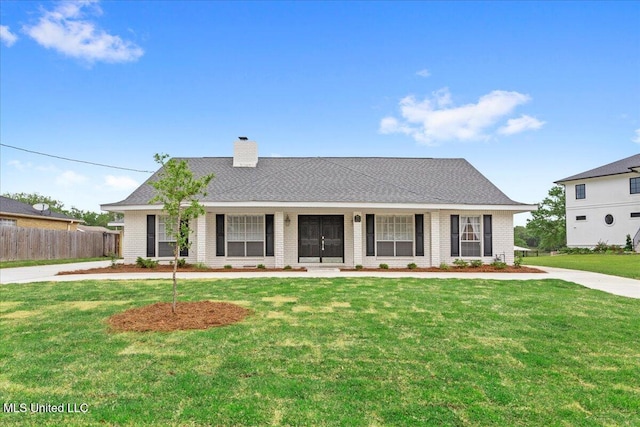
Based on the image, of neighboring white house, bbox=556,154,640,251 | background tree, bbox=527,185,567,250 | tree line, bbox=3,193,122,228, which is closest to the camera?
neighboring white house, bbox=556,154,640,251

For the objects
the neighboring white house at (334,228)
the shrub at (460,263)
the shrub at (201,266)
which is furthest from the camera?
the neighboring white house at (334,228)

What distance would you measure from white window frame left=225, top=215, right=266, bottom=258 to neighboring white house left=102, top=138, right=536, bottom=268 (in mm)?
39

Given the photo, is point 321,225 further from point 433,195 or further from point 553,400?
point 553,400

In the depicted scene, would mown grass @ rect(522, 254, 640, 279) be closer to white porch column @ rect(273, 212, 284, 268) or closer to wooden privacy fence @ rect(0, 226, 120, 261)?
white porch column @ rect(273, 212, 284, 268)

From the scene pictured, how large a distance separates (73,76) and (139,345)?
18041 mm

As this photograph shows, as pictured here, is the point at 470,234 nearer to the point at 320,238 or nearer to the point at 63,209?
the point at 320,238

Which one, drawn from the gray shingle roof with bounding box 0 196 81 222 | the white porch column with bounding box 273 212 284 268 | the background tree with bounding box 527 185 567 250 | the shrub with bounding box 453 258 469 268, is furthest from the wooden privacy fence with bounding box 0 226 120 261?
the background tree with bounding box 527 185 567 250

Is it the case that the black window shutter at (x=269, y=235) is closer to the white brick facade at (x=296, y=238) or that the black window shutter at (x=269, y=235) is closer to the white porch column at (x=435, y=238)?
the white brick facade at (x=296, y=238)

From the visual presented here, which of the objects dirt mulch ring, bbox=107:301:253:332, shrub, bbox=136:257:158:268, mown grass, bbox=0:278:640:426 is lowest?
mown grass, bbox=0:278:640:426

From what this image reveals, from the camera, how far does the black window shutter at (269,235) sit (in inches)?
584

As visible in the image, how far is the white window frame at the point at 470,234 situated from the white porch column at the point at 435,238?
3.75 ft

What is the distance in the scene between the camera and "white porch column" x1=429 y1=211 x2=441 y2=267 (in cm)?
1458

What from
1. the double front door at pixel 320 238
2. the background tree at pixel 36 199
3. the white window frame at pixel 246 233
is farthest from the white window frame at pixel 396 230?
the background tree at pixel 36 199

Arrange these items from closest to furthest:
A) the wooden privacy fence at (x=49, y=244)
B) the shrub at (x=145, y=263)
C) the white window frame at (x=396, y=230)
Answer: the shrub at (x=145, y=263), the white window frame at (x=396, y=230), the wooden privacy fence at (x=49, y=244)
